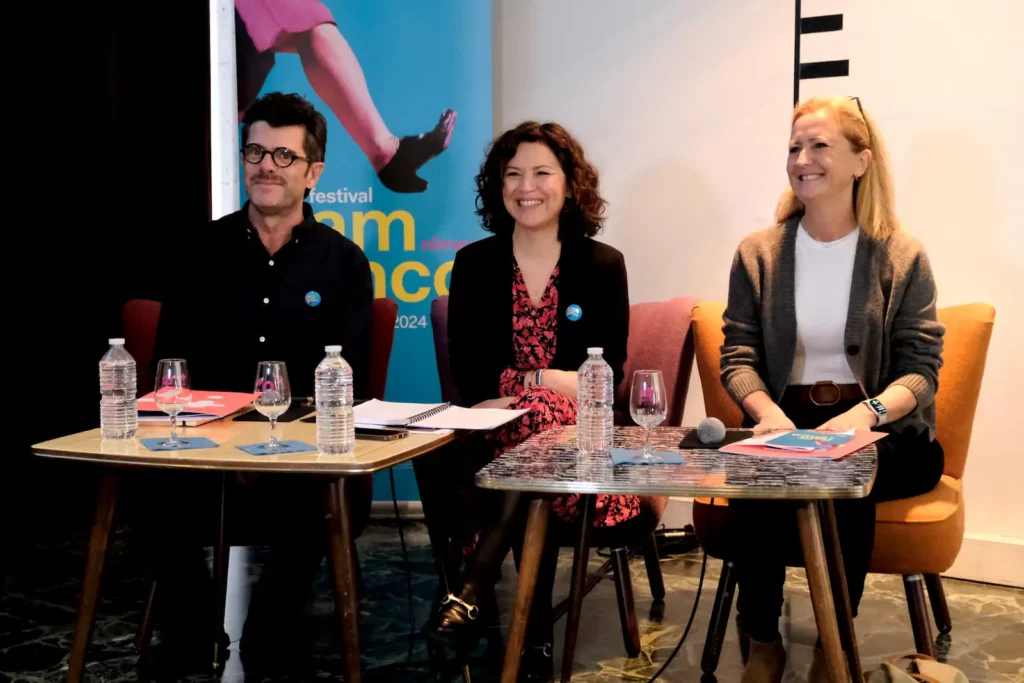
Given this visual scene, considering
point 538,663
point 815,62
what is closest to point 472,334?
point 538,663

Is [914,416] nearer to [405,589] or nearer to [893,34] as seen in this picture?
[893,34]

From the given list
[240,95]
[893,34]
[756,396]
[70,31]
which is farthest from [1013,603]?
[70,31]

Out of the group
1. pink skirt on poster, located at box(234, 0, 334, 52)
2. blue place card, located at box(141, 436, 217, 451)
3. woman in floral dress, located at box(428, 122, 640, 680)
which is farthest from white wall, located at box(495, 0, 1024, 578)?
blue place card, located at box(141, 436, 217, 451)

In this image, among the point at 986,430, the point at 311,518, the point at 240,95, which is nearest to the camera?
the point at 311,518

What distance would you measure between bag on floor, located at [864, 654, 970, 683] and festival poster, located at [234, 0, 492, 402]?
2.36 m

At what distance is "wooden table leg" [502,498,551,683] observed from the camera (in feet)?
6.28

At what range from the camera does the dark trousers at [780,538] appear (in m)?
2.33

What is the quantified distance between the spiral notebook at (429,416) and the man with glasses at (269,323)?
385 millimetres

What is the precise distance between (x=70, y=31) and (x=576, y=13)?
2.11m

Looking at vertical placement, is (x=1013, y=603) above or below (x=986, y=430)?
below

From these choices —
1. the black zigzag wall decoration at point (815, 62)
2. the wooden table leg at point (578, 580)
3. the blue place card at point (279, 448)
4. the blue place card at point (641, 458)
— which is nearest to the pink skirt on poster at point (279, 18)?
the black zigzag wall decoration at point (815, 62)

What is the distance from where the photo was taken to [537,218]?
308 centimetres

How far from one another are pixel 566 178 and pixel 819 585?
66.5 inches

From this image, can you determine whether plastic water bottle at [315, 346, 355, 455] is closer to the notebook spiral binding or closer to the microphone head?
the notebook spiral binding
